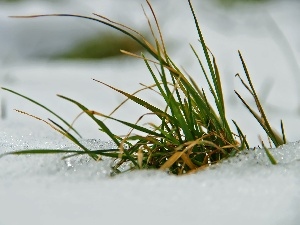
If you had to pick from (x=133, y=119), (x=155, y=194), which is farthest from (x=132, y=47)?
(x=155, y=194)

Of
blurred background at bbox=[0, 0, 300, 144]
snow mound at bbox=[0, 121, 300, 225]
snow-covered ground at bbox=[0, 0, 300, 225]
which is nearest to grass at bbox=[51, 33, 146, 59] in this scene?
blurred background at bbox=[0, 0, 300, 144]

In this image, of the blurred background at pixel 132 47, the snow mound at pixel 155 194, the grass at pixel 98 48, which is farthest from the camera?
the grass at pixel 98 48

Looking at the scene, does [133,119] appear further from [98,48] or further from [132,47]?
[98,48]

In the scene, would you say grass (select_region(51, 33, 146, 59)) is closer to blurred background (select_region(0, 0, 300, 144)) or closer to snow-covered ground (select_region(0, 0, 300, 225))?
blurred background (select_region(0, 0, 300, 144))

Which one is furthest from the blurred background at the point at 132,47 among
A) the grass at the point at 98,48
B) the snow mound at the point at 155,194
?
the snow mound at the point at 155,194

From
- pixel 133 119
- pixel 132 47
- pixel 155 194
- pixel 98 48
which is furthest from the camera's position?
pixel 98 48

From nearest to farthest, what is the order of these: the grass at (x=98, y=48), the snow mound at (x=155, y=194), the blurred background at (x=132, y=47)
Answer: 1. the snow mound at (x=155, y=194)
2. the blurred background at (x=132, y=47)
3. the grass at (x=98, y=48)

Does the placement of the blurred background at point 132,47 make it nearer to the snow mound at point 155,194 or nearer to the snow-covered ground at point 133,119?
the snow-covered ground at point 133,119

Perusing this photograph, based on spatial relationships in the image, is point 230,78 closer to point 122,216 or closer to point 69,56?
point 69,56
